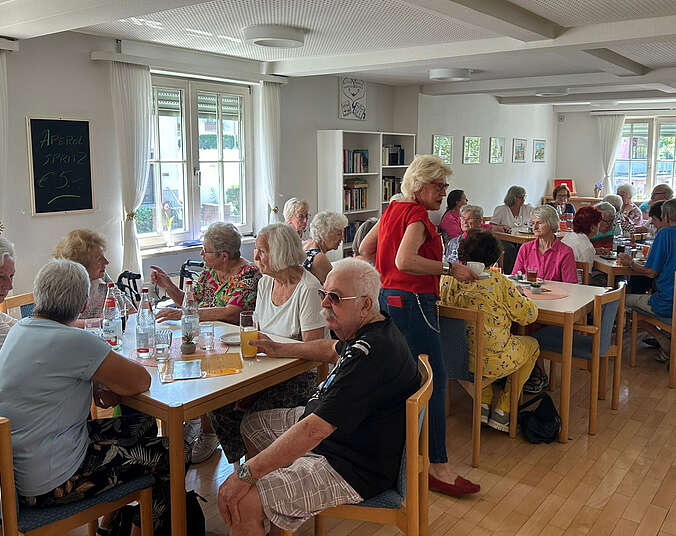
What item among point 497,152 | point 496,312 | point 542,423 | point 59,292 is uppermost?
point 497,152

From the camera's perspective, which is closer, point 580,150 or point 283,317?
point 283,317

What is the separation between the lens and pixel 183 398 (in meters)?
2.15

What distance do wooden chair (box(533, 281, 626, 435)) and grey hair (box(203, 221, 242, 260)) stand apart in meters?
1.89

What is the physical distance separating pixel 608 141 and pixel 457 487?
36.1ft

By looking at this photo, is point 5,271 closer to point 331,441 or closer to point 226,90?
point 331,441

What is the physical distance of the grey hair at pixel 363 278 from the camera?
2.10m

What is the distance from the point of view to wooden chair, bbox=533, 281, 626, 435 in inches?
139

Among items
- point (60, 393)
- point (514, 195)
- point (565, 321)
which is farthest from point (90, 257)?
point (514, 195)

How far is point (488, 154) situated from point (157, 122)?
6.13 meters

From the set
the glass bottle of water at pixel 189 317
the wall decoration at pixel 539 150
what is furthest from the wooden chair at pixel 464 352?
the wall decoration at pixel 539 150

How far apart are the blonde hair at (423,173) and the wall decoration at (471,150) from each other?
6821mm

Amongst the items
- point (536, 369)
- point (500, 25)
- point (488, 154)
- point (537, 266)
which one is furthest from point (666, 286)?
point (488, 154)

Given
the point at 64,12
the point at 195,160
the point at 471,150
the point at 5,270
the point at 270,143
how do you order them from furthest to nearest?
1. the point at 471,150
2. the point at 270,143
3. the point at 195,160
4. the point at 64,12
5. the point at 5,270

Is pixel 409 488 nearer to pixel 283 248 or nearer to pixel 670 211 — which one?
pixel 283 248
